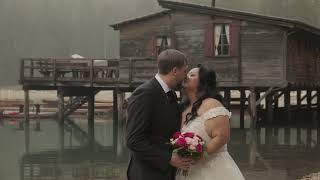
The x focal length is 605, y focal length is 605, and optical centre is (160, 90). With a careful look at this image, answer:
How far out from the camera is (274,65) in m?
25.6

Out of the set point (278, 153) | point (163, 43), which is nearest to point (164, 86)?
point (278, 153)

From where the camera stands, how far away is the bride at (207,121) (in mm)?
5172

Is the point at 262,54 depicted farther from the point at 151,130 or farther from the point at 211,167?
the point at 151,130

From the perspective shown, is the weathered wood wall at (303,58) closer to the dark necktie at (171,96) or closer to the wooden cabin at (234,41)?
the wooden cabin at (234,41)

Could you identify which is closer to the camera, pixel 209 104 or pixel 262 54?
pixel 209 104

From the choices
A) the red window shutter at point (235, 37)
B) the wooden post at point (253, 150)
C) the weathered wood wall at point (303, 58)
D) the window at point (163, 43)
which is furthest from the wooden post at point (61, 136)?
the weathered wood wall at point (303, 58)

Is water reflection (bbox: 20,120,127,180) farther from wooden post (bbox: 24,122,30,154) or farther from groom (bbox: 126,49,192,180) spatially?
groom (bbox: 126,49,192,180)

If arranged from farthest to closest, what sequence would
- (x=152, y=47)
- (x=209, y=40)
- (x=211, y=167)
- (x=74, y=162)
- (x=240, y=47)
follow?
(x=152, y=47)
(x=209, y=40)
(x=240, y=47)
(x=74, y=162)
(x=211, y=167)

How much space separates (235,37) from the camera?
25750 millimetres

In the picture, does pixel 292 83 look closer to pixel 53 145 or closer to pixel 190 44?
pixel 190 44

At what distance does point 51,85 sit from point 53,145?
311 inches

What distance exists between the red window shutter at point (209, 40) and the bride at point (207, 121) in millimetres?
20804

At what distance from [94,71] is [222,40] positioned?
705 cm

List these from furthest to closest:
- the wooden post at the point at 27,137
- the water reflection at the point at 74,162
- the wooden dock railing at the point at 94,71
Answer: the wooden dock railing at the point at 94,71 → the wooden post at the point at 27,137 → the water reflection at the point at 74,162
